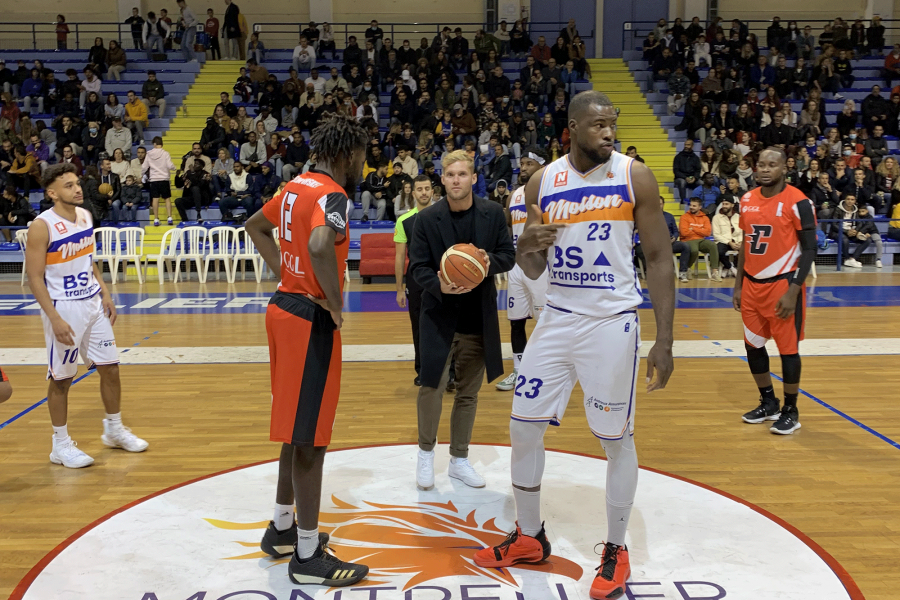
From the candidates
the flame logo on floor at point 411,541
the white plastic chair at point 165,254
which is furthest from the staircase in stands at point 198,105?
the flame logo on floor at point 411,541

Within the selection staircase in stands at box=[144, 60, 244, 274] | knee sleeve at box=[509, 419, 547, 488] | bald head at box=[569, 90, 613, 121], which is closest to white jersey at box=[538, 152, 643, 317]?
bald head at box=[569, 90, 613, 121]

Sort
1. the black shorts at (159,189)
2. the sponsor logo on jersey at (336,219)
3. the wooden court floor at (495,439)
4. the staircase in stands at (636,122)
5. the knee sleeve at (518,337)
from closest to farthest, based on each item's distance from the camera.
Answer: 1. the sponsor logo on jersey at (336,219)
2. the wooden court floor at (495,439)
3. the knee sleeve at (518,337)
4. the black shorts at (159,189)
5. the staircase in stands at (636,122)

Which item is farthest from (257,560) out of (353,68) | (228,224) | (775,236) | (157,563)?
(353,68)

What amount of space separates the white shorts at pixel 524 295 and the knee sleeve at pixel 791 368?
5.83 feet

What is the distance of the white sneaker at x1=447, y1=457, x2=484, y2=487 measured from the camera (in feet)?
14.0

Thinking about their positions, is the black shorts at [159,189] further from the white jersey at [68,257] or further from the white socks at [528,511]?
the white socks at [528,511]

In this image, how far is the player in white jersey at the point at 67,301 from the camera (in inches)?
180

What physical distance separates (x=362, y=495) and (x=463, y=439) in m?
0.65

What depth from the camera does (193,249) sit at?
45.9 feet

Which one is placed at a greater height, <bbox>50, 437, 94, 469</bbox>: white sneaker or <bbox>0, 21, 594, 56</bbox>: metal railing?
<bbox>0, 21, 594, 56</bbox>: metal railing

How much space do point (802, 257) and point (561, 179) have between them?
8.99 ft

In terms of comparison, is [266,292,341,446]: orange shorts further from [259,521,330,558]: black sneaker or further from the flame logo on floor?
the flame logo on floor

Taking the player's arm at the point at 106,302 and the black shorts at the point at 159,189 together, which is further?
the black shorts at the point at 159,189

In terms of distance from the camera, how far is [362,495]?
13.6 ft
